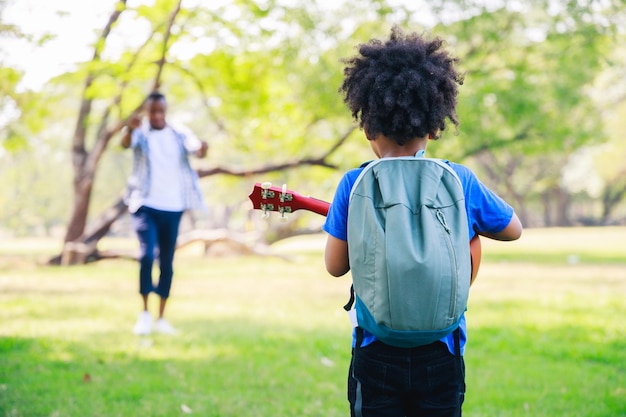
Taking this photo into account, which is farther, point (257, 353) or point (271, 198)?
point (257, 353)

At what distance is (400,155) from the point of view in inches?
92.9

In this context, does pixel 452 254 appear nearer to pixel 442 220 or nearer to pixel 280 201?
pixel 442 220

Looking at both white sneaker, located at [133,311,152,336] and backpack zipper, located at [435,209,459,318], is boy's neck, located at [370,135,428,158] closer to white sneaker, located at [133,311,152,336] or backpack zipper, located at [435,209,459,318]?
backpack zipper, located at [435,209,459,318]

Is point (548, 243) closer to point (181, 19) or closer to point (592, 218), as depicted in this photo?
point (181, 19)

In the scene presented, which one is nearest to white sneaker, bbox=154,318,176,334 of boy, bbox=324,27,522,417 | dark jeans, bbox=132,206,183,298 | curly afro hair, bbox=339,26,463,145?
dark jeans, bbox=132,206,183,298

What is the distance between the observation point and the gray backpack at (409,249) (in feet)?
6.88

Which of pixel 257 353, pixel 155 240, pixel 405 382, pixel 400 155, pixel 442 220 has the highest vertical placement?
pixel 400 155

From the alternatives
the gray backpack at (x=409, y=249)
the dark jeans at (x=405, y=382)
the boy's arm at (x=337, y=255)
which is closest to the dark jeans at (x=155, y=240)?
the boy's arm at (x=337, y=255)

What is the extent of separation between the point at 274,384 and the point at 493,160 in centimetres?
4676

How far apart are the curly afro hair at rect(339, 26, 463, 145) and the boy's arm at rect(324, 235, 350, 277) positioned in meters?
0.36

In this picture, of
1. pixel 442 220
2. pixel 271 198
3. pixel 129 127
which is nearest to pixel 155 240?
pixel 129 127

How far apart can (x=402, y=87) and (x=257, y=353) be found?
11.8 ft

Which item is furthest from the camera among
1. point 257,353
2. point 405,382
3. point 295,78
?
point 295,78

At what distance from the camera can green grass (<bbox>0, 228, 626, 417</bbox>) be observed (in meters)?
4.10
